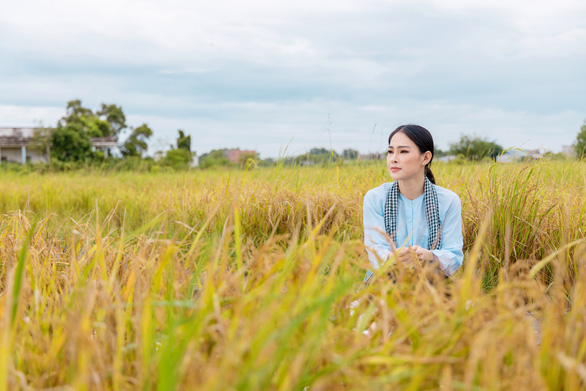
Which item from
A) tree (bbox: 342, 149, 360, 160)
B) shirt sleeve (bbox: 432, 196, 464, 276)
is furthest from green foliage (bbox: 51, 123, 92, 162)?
shirt sleeve (bbox: 432, 196, 464, 276)

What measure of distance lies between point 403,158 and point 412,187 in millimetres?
214

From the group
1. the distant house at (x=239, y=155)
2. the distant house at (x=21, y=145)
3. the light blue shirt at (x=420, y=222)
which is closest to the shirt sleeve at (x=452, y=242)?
the light blue shirt at (x=420, y=222)

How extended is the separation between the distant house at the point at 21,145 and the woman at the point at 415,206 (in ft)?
116

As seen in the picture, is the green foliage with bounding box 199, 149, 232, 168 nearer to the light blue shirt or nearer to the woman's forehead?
the light blue shirt

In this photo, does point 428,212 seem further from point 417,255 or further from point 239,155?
point 239,155

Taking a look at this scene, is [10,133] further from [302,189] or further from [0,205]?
[302,189]

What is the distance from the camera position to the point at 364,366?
3.92 feet

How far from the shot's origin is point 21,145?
117 feet

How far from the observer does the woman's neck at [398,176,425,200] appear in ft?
8.97

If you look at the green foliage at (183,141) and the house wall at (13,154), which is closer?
the house wall at (13,154)

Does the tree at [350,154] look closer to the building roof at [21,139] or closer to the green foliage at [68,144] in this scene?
the green foliage at [68,144]

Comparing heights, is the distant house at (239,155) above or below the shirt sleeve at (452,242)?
above

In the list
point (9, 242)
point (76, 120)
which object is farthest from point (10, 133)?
point (9, 242)

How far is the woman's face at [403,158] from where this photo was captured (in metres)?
2.62
